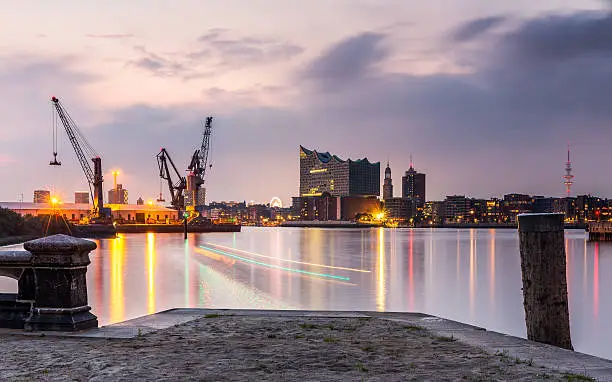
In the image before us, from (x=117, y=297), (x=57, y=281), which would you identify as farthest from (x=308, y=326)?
(x=117, y=297)

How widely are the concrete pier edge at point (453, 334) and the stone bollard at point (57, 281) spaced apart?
0.25 m

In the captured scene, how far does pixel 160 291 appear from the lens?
121ft

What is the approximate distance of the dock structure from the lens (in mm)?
142875

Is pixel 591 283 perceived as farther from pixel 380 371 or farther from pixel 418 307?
pixel 380 371

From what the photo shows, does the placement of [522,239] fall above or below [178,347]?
above

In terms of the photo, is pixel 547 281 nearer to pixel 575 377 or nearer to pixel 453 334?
pixel 453 334

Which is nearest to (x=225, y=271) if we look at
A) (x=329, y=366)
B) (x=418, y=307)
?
(x=418, y=307)

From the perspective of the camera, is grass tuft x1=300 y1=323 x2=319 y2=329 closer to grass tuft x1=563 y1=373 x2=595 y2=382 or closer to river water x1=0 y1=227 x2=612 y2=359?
grass tuft x1=563 y1=373 x2=595 y2=382

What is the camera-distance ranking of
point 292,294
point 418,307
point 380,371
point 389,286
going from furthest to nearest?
point 389,286 < point 292,294 < point 418,307 < point 380,371

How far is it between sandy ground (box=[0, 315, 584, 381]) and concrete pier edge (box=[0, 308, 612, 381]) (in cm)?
28

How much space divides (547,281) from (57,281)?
873 cm

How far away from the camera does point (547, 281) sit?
1110 cm

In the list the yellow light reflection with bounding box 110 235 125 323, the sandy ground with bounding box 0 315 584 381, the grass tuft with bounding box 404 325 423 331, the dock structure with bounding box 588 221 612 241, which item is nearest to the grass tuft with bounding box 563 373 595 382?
the sandy ground with bounding box 0 315 584 381

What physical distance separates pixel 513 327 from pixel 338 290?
13701mm
